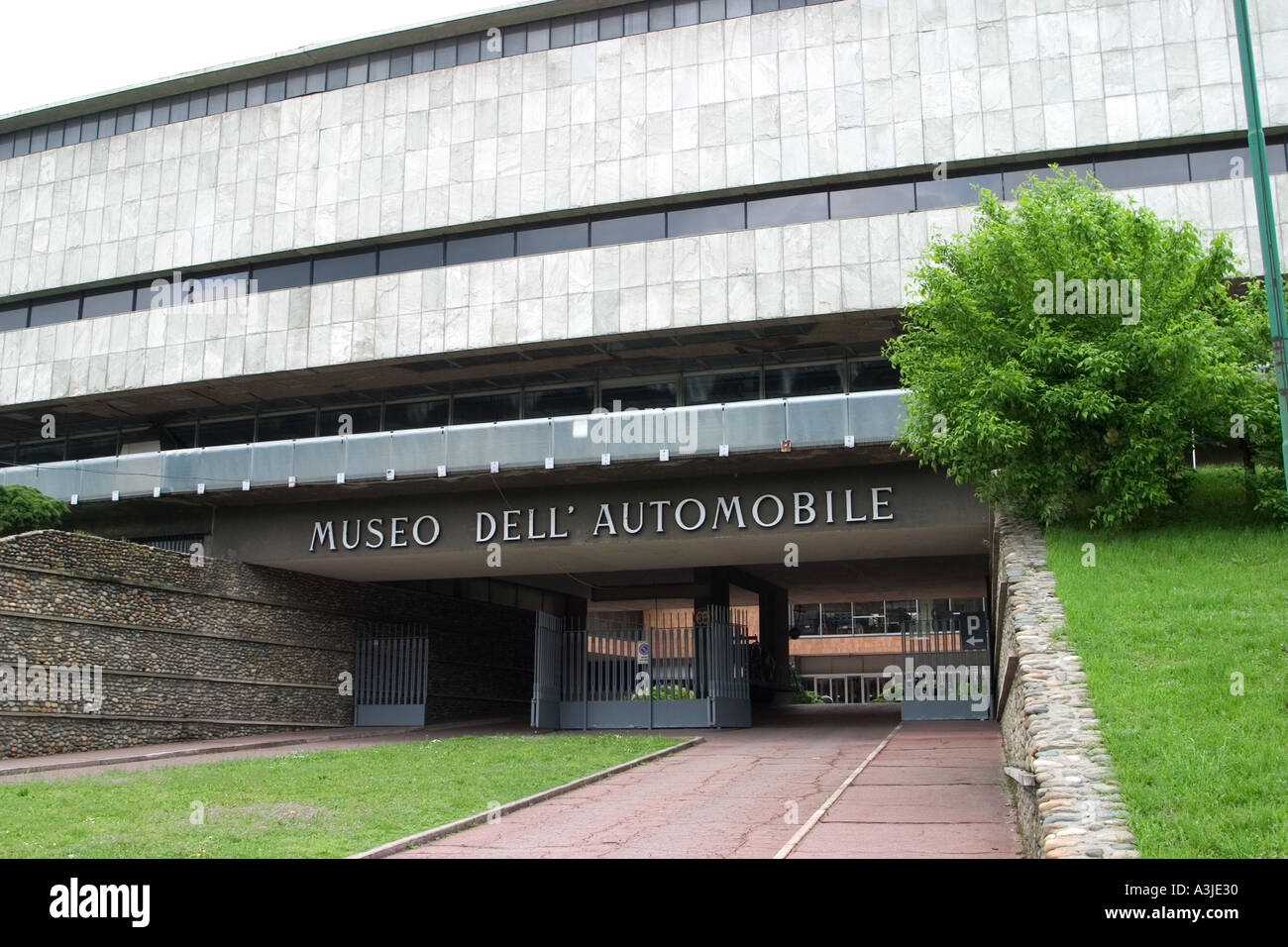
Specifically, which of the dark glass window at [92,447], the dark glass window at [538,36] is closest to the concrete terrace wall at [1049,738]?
the dark glass window at [538,36]

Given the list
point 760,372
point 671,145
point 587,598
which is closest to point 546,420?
point 760,372

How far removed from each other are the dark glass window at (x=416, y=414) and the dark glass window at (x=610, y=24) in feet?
33.6

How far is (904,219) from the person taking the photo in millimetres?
24469

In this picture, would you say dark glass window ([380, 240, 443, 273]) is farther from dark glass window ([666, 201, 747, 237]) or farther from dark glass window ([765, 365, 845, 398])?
dark glass window ([765, 365, 845, 398])

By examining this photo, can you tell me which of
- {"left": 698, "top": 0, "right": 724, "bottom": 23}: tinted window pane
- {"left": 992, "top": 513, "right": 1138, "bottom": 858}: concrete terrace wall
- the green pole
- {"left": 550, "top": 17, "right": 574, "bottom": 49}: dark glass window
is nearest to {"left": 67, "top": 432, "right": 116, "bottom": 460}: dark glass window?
{"left": 550, "top": 17, "right": 574, "bottom": 49}: dark glass window

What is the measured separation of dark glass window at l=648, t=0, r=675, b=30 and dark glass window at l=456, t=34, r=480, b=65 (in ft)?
15.5

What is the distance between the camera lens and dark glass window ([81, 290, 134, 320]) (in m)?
30.2

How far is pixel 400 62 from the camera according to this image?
2947 cm

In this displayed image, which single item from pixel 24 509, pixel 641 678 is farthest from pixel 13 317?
pixel 641 678

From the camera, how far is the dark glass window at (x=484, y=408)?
28.0 meters

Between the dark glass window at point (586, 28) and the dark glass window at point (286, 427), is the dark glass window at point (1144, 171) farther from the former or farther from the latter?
the dark glass window at point (286, 427)

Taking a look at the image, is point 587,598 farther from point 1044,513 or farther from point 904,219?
point 1044,513

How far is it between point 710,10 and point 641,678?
16.5 m
